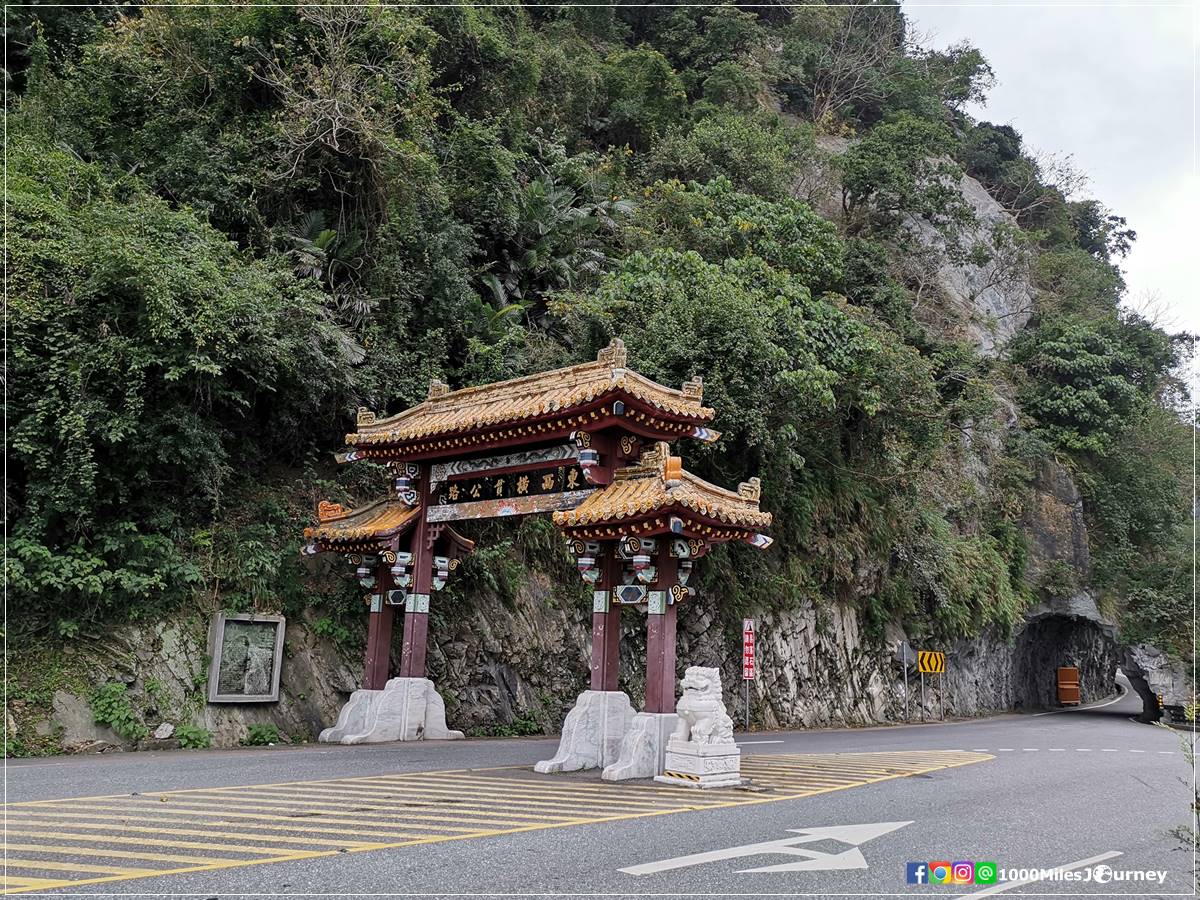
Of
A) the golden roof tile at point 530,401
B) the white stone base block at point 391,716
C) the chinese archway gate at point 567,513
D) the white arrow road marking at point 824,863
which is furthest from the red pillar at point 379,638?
the white arrow road marking at point 824,863

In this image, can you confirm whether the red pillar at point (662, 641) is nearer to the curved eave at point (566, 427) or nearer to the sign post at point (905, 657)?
the curved eave at point (566, 427)

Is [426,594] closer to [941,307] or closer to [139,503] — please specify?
[139,503]

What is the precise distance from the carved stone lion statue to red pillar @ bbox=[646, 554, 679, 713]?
1.31 ft

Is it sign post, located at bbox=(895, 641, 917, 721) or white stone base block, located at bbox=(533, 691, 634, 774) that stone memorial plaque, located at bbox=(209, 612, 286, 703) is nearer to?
white stone base block, located at bbox=(533, 691, 634, 774)

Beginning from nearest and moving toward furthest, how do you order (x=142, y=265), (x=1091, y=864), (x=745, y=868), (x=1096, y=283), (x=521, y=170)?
(x=745, y=868)
(x=1091, y=864)
(x=142, y=265)
(x=521, y=170)
(x=1096, y=283)

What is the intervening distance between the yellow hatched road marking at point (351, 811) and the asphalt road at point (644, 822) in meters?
0.05

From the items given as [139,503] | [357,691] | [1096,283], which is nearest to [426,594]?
[357,691]

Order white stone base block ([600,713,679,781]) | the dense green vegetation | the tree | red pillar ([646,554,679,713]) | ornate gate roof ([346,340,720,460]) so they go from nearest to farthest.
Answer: white stone base block ([600,713,679,781]) → red pillar ([646,554,679,713]) → ornate gate roof ([346,340,720,460]) → the tree → the dense green vegetation

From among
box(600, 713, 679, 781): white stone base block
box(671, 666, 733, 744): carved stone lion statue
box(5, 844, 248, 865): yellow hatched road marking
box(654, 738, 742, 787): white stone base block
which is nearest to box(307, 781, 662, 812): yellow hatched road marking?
box(654, 738, 742, 787): white stone base block

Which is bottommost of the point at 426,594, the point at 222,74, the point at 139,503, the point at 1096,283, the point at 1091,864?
the point at 1091,864

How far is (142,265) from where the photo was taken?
11.5 meters

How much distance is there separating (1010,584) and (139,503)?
2473 centimetres

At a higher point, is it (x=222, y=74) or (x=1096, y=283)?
(x=1096, y=283)

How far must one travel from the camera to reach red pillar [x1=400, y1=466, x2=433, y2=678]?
13023 millimetres
